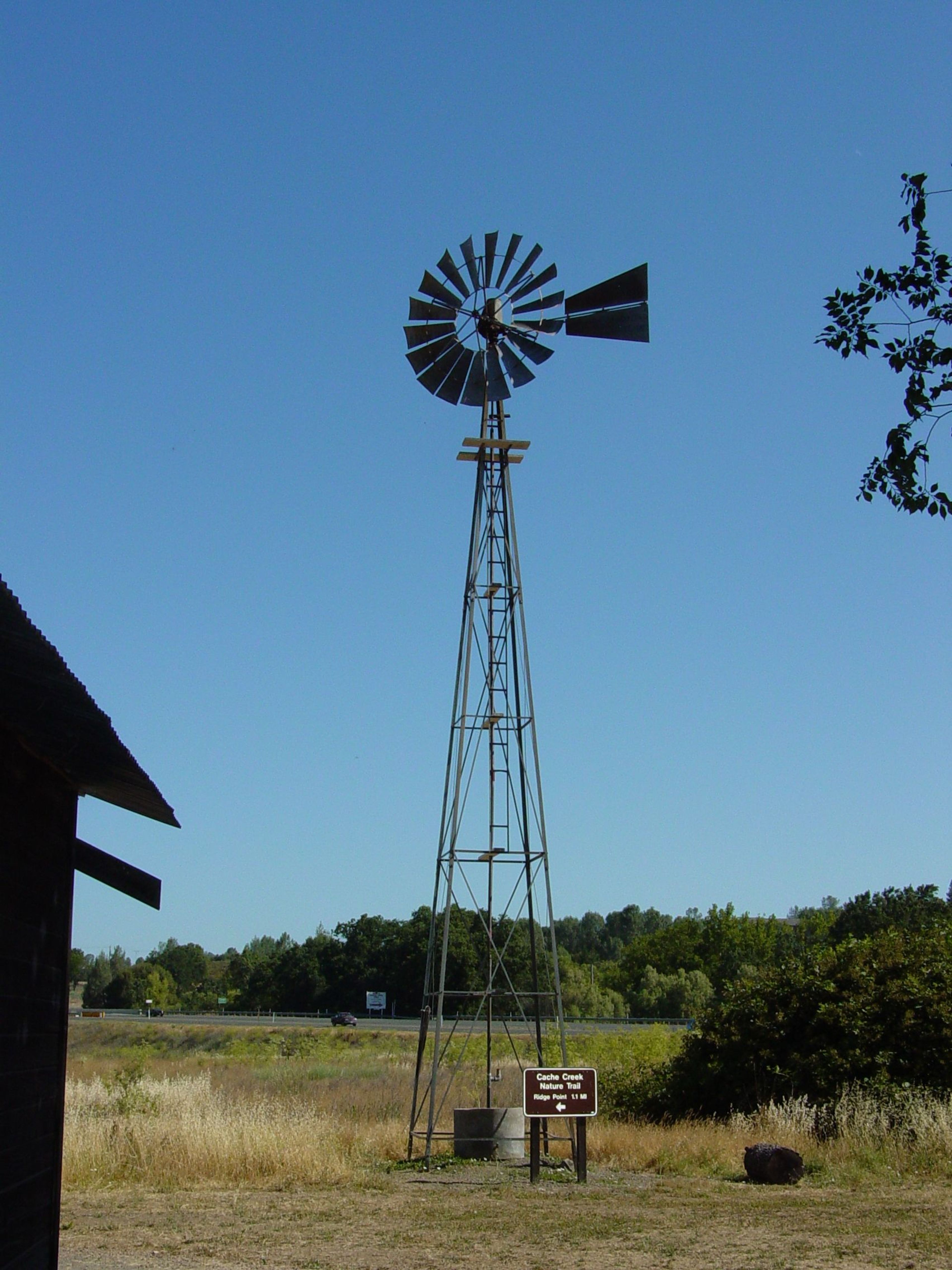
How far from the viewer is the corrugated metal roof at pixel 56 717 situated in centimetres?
458

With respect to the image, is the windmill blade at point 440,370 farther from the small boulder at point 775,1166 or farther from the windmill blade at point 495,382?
the small boulder at point 775,1166

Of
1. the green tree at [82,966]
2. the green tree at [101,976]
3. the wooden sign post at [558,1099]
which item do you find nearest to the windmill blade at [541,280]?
the wooden sign post at [558,1099]

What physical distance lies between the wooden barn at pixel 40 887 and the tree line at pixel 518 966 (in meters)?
41.3

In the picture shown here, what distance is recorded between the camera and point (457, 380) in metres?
18.0

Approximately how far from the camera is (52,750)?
5984mm

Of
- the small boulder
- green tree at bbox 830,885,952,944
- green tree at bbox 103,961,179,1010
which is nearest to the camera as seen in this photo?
the small boulder

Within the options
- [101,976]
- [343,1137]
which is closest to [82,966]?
[101,976]

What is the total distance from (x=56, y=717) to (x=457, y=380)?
13541 mm

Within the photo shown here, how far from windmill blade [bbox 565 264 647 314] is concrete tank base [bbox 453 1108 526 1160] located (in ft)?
36.4

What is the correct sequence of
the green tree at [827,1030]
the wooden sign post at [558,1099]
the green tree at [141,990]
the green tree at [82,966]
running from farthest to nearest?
1. the green tree at [82,966]
2. the green tree at [141,990]
3. the green tree at [827,1030]
4. the wooden sign post at [558,1099]

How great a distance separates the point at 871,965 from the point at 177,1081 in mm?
11320

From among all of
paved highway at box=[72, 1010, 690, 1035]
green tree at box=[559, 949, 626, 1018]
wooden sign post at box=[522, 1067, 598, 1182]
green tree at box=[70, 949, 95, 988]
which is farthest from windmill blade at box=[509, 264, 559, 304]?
green tree at box=[70, 949, 95, 988]

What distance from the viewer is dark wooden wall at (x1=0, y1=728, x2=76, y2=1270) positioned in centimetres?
607

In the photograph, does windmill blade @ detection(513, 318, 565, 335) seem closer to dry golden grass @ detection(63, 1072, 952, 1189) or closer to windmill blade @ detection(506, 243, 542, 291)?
windmill blade @ detection(506, 243, 542, 291)
